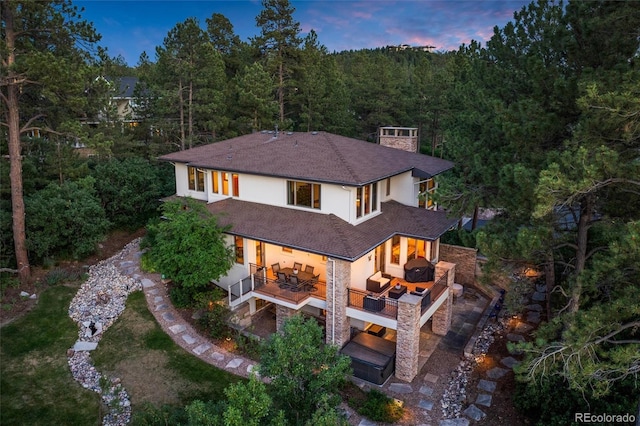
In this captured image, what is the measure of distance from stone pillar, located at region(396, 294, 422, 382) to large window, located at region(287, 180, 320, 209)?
196 inches

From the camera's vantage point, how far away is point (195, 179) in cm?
2073

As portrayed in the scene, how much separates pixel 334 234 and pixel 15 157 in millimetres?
12824

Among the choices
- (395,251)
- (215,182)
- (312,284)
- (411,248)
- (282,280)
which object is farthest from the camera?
(215,182)

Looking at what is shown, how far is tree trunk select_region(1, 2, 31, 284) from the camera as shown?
49.1 feet

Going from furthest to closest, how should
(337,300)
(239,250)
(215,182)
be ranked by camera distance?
(215,182), (239,250), (337,300)

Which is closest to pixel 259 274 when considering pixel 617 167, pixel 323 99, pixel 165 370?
pixel 165 370

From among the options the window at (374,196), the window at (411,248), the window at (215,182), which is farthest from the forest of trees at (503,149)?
the window at (215,182)

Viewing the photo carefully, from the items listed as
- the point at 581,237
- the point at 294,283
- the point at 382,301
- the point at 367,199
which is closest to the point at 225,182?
the point at 294,283

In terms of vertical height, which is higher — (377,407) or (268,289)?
(268,289)

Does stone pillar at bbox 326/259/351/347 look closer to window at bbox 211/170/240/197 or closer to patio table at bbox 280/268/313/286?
patio table at bbox 280/268/313/286

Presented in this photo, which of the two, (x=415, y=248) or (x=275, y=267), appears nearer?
(x=275, y=267)

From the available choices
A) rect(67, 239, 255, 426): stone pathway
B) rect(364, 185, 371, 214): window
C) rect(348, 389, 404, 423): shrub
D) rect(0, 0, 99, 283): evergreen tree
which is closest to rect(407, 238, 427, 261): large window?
rect(364, 185, 371, 214): window

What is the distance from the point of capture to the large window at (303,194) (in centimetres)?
1573

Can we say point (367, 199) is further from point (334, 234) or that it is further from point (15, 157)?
point (15, 157)
